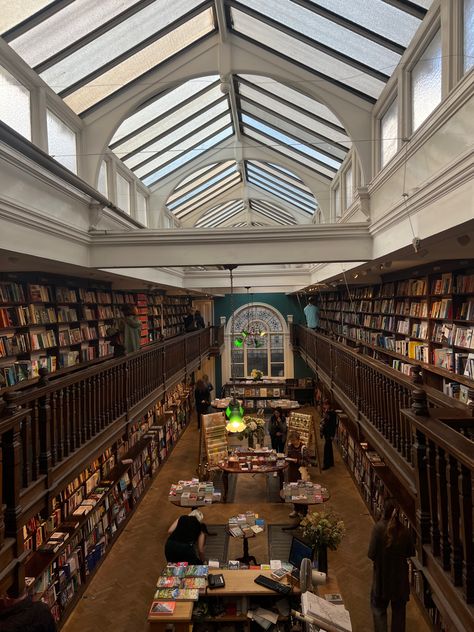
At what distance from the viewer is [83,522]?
16.1ft

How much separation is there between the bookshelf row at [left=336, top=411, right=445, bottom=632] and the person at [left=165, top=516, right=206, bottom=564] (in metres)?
2.18

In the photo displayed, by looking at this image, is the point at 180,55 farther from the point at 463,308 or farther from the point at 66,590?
the point at 66,590

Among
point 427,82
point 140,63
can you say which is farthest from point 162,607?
point 140,63

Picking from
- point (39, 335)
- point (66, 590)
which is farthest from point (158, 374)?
point (66, 590)

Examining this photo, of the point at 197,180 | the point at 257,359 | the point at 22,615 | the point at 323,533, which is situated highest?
the point at 197,180

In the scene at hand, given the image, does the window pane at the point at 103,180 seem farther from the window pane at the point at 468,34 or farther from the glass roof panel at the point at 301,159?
the window pane at the point at 468,34

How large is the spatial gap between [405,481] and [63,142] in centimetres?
490

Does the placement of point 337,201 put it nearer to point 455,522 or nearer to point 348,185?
point 348,185

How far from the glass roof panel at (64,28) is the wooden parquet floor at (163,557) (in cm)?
580

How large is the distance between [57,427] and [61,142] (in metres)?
3.24

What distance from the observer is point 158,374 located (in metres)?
7.19

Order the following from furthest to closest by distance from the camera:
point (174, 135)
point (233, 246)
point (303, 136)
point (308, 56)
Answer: point (174, 135), point (303, 136), point (233, 246), point (308, 56)

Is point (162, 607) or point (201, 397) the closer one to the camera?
point (162, 607)

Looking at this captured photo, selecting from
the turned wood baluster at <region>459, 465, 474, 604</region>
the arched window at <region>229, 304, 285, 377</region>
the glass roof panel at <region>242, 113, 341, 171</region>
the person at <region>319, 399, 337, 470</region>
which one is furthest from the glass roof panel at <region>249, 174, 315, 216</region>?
the turned wood baluster at <region>459, 465, 474, 604</region>
